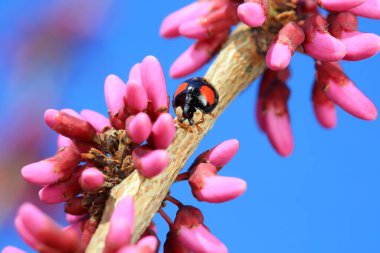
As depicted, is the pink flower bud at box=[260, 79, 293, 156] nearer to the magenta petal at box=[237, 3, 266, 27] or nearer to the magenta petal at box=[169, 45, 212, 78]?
the magenta petal at box=[169, 45, 212, 78]

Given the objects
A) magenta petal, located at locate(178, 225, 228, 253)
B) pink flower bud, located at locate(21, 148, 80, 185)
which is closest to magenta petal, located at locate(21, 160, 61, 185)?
pink flower bud, located at locate(21, 148, 80, 185)

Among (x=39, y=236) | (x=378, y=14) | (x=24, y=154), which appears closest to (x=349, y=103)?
(x=378, y=14)

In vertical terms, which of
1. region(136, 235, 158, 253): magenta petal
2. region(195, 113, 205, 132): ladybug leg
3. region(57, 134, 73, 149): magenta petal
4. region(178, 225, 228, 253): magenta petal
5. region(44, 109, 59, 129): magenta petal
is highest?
region(44, 109, 59, 129): magenta petal

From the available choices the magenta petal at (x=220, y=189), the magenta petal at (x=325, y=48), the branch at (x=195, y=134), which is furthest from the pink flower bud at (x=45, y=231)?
the magenta petal at (x=325, y=48)

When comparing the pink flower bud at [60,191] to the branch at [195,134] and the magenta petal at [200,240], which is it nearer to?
the branch at [195,134]

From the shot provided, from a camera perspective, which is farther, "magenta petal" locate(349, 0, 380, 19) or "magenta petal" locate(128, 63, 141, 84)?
"magenta petal" locate(349, 0, 380, 19)

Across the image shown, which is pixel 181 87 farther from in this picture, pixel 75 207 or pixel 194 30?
pixel 75 207
